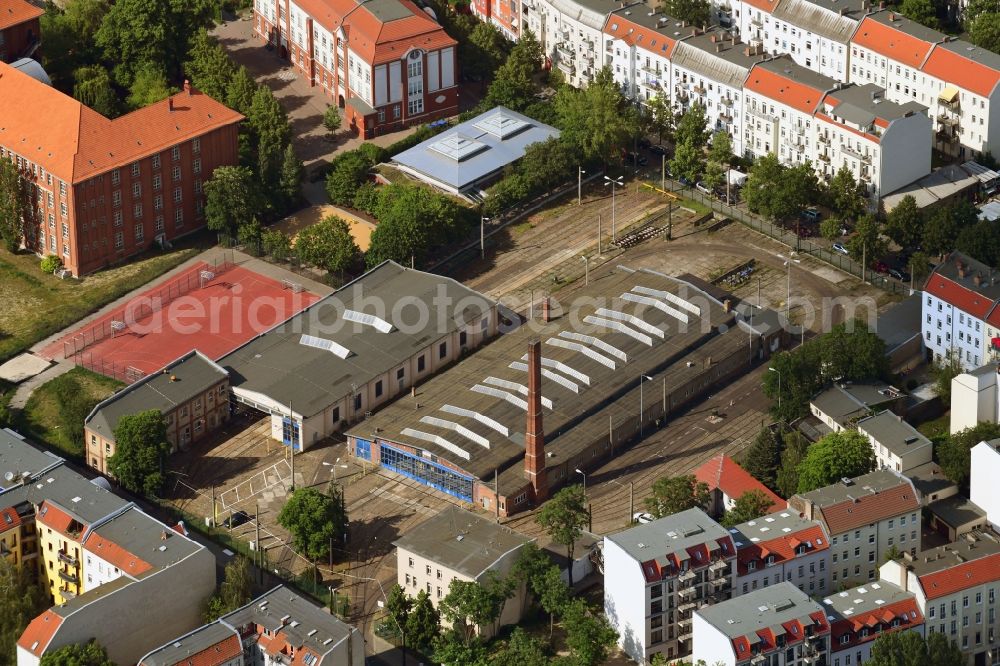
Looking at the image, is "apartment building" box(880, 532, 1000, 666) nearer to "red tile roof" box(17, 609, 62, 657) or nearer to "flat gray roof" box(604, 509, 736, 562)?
"flat gray roof" box(604, 509, 736, 562)

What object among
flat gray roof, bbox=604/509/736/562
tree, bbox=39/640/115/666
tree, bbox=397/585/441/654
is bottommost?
tree, bbox=397/585/441/654

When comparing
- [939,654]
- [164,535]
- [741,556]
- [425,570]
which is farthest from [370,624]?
[939,654]

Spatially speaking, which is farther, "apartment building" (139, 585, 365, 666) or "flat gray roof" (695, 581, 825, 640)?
"apartment building" (139, 585, 365, 666)

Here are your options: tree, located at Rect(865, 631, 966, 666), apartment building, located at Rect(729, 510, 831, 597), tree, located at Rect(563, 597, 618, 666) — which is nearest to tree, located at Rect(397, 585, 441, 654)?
tree, located at Rect(563, 597, 618, 666)

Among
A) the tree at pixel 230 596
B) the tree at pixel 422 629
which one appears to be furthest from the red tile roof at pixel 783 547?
the tree at pixel 230 596

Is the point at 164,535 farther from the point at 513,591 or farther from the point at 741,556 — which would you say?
the point at 741,556

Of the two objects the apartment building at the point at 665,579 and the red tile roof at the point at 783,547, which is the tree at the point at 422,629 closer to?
the apartment building at the point at 665,579
